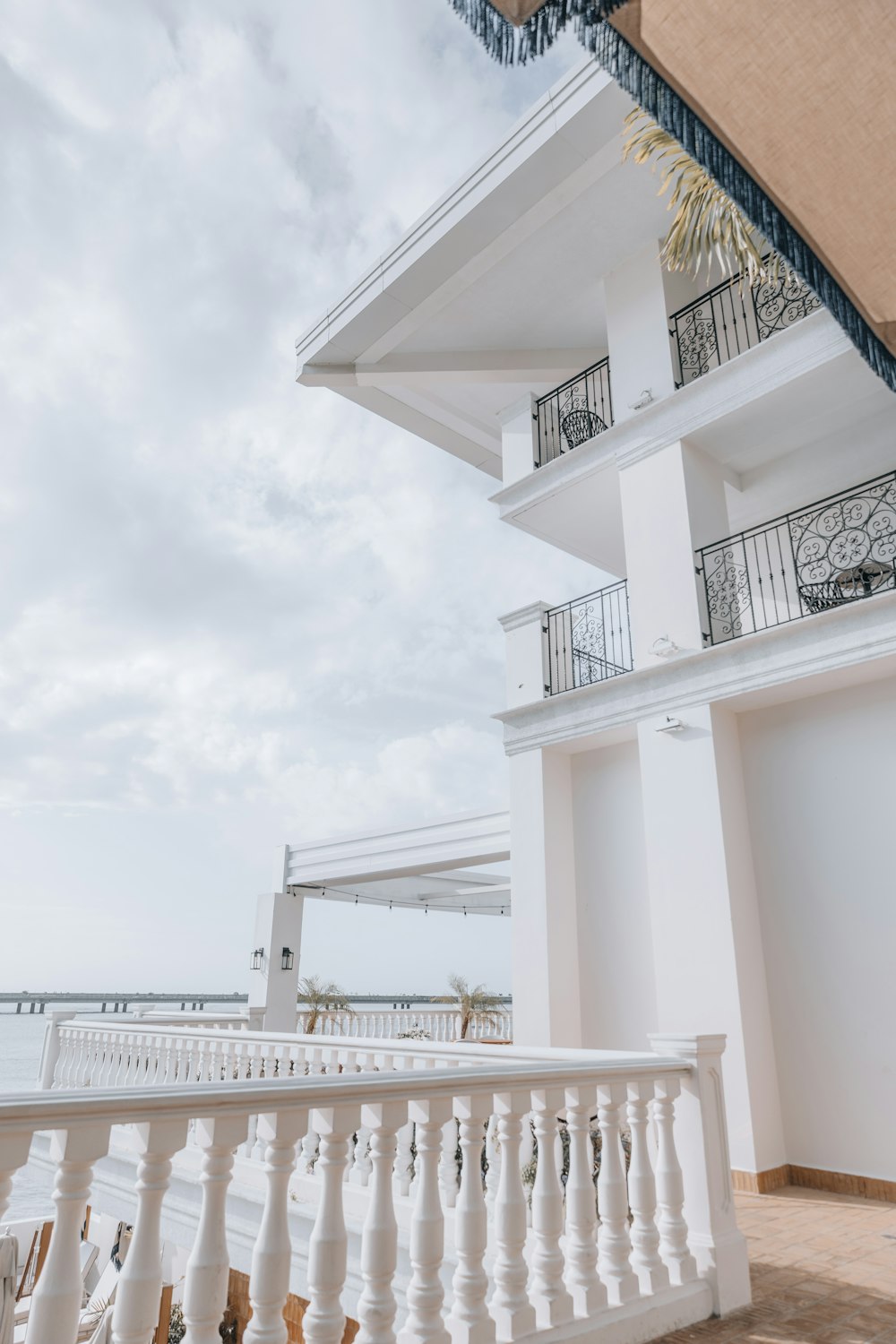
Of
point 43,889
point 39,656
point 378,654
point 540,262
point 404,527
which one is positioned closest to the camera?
point 540,262

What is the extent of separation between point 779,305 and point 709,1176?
7.03 meters

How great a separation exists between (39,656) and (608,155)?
42.4 feet

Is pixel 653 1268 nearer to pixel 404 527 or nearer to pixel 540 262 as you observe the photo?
pixel 540 262

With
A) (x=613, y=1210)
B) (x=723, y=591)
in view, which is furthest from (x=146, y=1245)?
(x=723, y=591)

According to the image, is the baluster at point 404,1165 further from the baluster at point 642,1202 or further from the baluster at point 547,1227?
the baluster at point 547,1227

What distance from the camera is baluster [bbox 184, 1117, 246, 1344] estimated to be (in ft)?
5.66

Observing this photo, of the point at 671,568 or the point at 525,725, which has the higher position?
the point at 671,568

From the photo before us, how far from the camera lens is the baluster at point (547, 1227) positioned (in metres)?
2.46

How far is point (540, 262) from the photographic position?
820cm

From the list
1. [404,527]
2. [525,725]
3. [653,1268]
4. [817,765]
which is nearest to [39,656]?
[404,527]

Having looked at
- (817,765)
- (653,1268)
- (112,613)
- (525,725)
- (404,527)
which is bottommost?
(653,1268)

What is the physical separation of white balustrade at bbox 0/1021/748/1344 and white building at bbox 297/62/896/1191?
7.95ft

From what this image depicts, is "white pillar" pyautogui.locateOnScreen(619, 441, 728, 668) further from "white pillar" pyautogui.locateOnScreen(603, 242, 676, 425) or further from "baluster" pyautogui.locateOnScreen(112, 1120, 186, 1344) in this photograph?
"baluster" pyautogui.locateOnScreen(112, 1120, 186, 1344)

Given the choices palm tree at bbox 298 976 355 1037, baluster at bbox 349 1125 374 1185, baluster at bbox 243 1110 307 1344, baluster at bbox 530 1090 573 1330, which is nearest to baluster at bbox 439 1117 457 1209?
baluster at bbox 349 1125 374 1185
